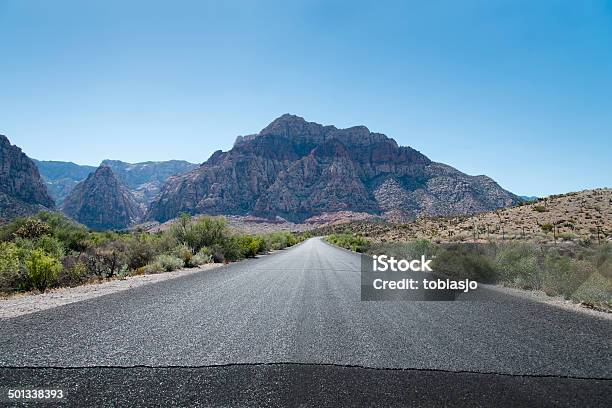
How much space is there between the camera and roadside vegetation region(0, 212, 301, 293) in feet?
44.8

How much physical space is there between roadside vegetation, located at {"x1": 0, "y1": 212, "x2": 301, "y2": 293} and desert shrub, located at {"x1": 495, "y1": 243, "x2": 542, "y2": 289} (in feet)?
52.3

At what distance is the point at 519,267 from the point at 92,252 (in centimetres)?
2346

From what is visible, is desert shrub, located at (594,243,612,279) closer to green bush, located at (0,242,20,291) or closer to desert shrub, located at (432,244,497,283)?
desert shrub, located at (432,244,497,283)

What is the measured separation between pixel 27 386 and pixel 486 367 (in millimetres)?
5858

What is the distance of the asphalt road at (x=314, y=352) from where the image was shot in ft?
15.7

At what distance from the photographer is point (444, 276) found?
18078mm

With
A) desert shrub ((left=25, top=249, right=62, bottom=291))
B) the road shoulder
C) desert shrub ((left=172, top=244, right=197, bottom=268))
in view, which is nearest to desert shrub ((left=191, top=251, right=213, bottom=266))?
desert shrub ((left=172, top=244, right=197, bottom=268))

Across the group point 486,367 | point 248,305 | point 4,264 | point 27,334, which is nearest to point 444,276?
point 248,305

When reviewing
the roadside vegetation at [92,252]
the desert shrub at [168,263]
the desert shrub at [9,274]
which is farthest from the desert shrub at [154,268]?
the desert shrub at [9,274]

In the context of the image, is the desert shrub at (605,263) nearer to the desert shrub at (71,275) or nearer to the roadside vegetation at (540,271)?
the roadside vegetation at (540,271)

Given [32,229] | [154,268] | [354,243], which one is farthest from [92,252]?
[354,243]

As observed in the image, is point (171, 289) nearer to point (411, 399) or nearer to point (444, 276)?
point (411, 399)

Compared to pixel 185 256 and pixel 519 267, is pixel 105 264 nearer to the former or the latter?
pixel 185 256

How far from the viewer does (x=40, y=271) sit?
44.5 ft
